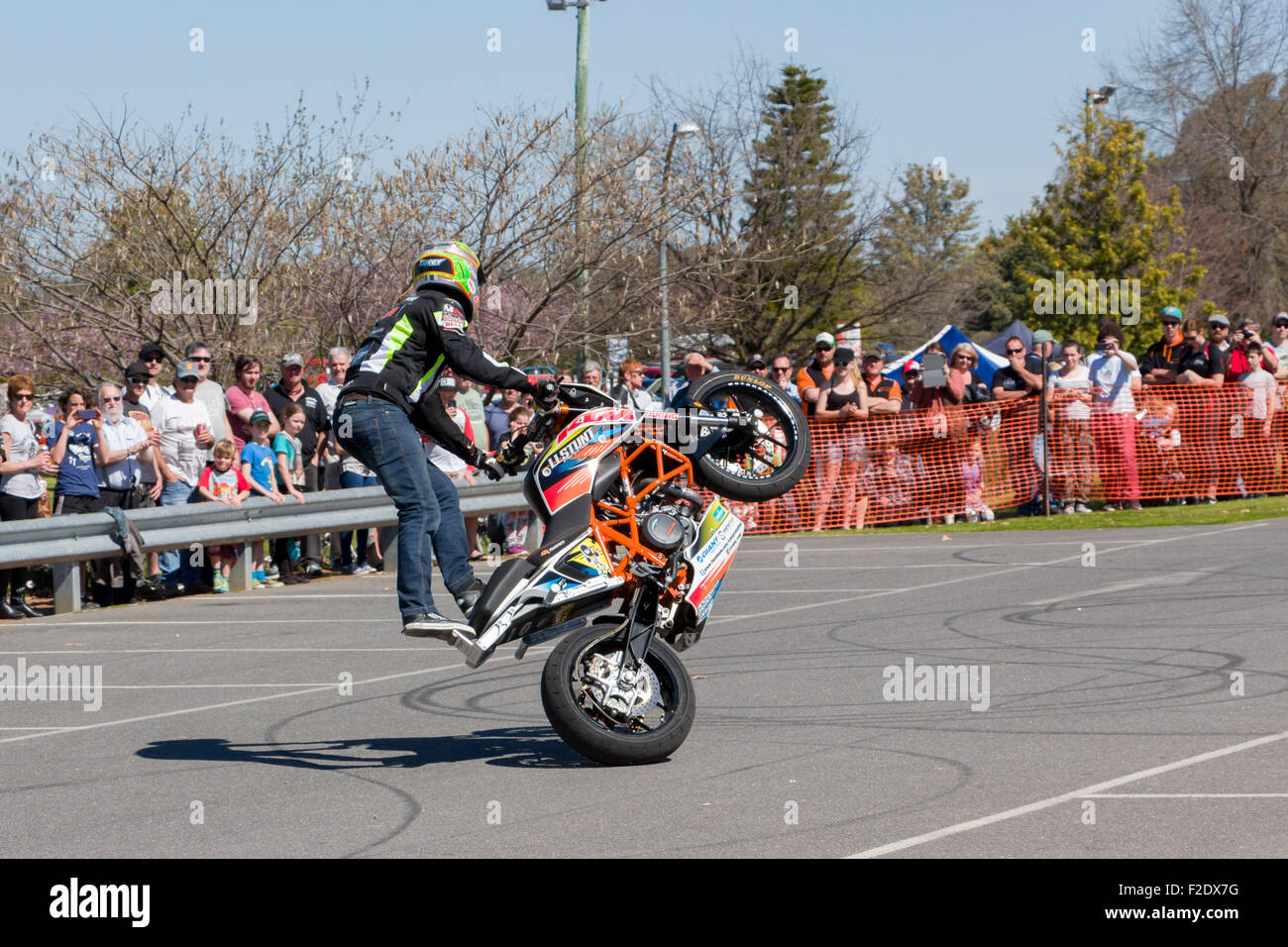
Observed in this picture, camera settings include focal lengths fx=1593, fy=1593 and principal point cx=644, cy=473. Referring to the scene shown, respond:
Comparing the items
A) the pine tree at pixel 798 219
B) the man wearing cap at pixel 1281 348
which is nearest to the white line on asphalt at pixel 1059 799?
the man wearing cap at pixel 1281 348

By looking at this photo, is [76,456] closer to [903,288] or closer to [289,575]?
[289,575]

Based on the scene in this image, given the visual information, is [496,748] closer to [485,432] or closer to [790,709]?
[790,709]

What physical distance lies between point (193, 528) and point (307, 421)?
2.25m

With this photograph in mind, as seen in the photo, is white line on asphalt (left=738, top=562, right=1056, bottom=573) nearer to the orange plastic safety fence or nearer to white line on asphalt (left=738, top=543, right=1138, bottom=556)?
white line on asphalt (left=738, top=543, right=1138, bottom=556)

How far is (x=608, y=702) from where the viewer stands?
6.62 m

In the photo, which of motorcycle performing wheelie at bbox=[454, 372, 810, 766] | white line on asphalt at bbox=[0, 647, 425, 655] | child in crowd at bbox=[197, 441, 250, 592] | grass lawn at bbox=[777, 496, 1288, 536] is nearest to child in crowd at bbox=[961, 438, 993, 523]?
grass lawn at bbox=[777, 496, 1288, 536]

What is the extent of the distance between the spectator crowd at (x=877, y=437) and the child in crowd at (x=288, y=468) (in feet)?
0.07

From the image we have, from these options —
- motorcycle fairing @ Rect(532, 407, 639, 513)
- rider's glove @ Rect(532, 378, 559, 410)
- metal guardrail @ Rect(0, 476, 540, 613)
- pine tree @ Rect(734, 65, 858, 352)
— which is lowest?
metal guardrail @ Rect(0, 476, 540, 613)

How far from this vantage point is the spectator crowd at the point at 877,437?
14.3 metres

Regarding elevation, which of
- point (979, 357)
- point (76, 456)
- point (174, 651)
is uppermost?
point (979, 357)

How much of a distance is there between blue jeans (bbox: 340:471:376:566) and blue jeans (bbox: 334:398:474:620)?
8.20 meters

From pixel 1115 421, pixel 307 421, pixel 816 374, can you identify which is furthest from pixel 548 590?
pixel 1115 421

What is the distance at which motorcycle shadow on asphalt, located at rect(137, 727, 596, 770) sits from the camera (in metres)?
6.98

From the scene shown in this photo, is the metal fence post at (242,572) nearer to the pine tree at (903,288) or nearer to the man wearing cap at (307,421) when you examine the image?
the man wearing cap at (307,421)
